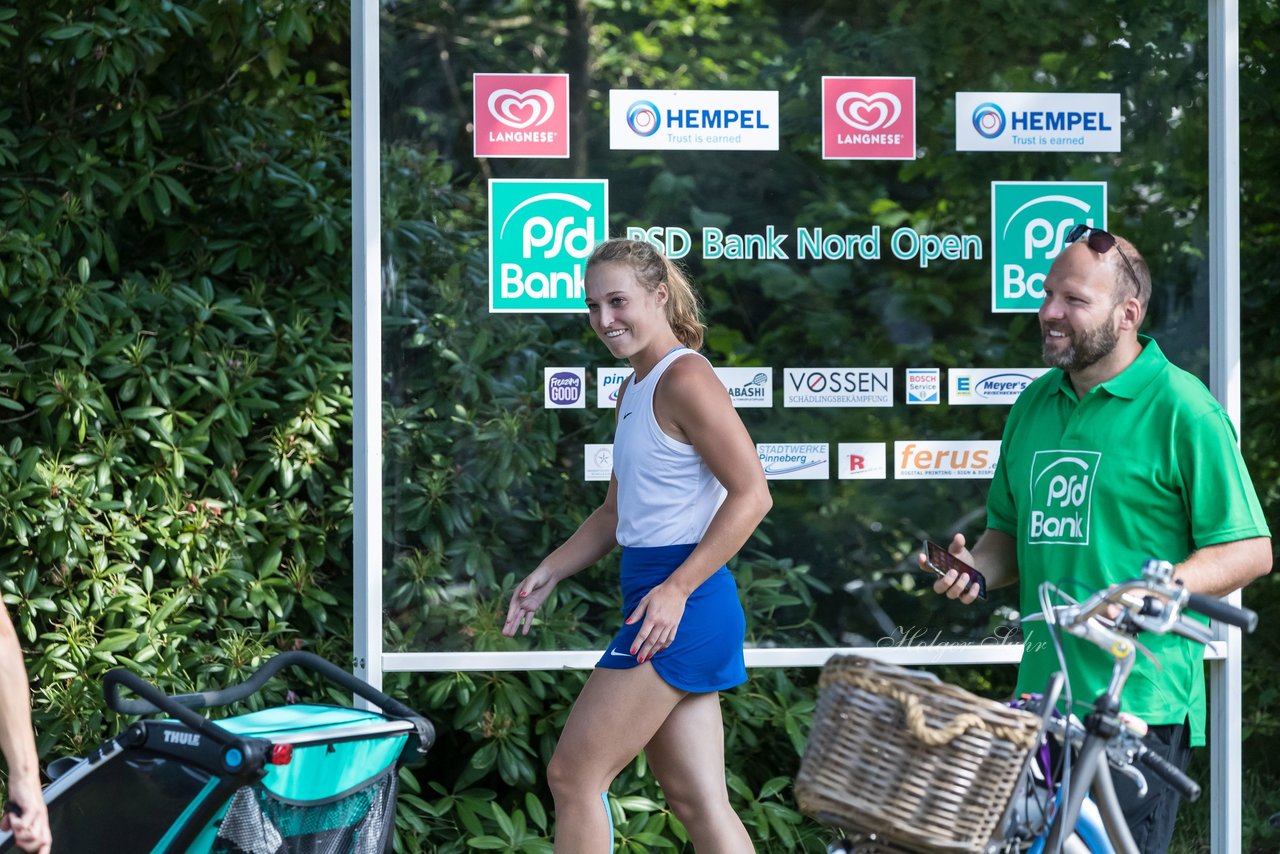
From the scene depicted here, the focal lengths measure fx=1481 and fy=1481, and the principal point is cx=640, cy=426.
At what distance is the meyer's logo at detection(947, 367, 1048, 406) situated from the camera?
182 inches

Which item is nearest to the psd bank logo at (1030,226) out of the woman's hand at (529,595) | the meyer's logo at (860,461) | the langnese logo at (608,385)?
the meyer's logo at (860,461)

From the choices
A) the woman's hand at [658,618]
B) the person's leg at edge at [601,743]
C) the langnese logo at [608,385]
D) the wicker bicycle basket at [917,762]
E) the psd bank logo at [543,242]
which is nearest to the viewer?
the wicker bicycle basket at [917,762]

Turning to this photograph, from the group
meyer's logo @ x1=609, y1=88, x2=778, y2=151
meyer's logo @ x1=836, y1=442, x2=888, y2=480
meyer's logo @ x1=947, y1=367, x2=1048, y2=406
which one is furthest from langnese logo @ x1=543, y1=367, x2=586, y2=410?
meyer's logo @ x1=947, y1=367, x2=1048, y2=406

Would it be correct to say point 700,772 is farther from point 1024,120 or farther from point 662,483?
point 1024,120

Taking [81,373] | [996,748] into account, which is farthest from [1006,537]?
[81,373]

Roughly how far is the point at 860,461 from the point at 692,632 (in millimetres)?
1365

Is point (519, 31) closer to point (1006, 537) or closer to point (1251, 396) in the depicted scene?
point (1006, 537)

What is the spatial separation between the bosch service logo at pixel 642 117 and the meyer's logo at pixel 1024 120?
3.12ft

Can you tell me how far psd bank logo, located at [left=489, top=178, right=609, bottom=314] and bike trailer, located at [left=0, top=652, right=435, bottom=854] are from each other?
6.26 feet

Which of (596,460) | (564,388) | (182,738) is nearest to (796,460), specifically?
(596,460)

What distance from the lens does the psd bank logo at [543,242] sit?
14.5ft

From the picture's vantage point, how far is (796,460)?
455 cm

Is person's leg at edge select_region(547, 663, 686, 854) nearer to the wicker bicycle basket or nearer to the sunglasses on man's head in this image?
the wicker bicycle basket

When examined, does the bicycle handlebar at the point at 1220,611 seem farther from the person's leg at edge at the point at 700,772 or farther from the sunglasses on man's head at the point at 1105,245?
the person's leg at edge at the point at 700,772
